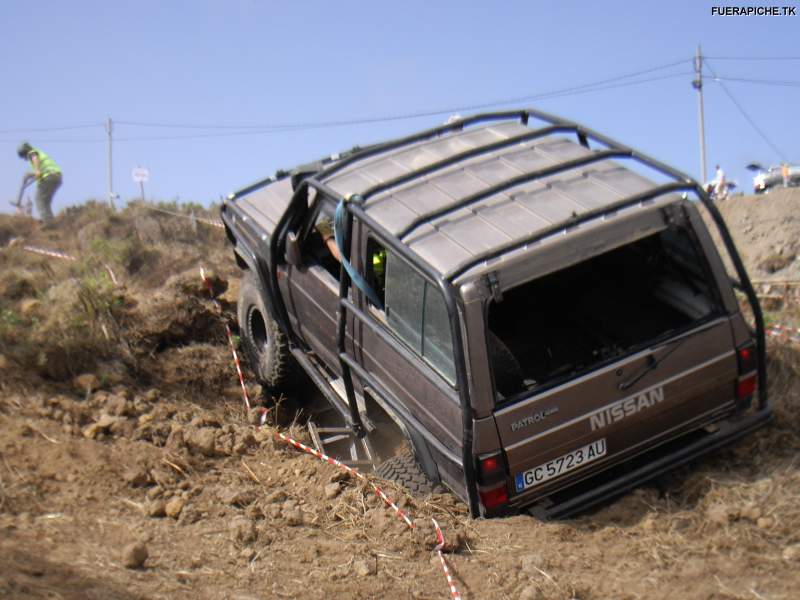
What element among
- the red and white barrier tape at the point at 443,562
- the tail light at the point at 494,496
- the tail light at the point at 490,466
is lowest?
the red and white barrier tape at the point at 443,562

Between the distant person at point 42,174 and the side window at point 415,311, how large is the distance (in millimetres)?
11385

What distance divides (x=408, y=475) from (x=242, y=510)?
96 centimetres

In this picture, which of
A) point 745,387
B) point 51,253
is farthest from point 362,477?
point 51,253

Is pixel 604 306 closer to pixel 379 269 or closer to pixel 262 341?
pixel 379 269

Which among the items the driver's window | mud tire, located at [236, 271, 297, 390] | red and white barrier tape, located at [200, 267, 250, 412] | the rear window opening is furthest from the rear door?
red and white barrier tape, located at [200, 267, 250, 412]

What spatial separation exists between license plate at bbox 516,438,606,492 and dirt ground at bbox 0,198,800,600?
260mm

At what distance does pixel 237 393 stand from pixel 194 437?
1603 mm

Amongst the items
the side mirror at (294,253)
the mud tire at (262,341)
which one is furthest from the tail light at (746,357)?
the mud tire at (262,341)

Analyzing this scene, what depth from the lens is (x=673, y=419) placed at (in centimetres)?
493

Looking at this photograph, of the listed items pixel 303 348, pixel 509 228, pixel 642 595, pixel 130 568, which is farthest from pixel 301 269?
pixel 642 595

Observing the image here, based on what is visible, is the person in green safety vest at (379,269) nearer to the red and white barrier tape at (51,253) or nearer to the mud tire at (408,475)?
the mud tire at (408,475)

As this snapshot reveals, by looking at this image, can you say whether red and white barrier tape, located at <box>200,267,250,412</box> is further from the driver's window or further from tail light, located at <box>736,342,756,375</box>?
tail light, located at <box>736,342,756,375</box>

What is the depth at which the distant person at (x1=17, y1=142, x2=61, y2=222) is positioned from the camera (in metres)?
15.1

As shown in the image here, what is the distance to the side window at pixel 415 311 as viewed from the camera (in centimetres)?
467
